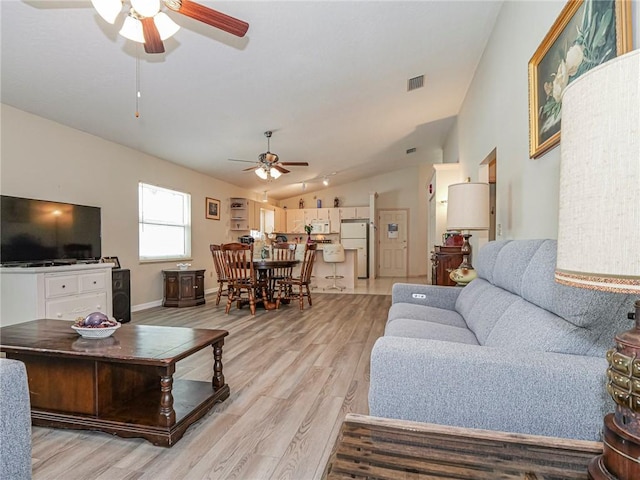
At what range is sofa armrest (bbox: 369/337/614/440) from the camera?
1.05 m

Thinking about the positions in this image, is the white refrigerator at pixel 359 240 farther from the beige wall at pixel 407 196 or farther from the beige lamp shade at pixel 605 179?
the beige lamp shade at pixel 605 179

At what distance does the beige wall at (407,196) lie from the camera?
35.0ft

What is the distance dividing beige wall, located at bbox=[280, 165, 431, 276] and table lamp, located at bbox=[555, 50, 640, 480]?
10.4 metres

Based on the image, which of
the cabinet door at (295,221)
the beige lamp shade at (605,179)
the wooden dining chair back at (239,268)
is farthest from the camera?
the cabinet door at (295,221)

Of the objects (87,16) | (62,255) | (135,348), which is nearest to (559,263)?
(135,348)

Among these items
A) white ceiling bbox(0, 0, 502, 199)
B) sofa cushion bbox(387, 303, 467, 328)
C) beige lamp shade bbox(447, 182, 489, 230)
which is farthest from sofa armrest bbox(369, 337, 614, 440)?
white ceiling bbox(0, 0, 502, 199)

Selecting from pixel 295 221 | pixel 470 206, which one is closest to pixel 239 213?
pixel 295 221

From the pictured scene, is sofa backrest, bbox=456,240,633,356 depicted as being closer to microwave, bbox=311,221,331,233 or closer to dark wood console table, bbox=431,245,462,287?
dark wood console table, bbox=431,245,462,287

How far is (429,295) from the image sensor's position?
10.2 feet

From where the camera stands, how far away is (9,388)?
100 cm

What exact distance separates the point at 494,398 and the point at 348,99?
4.29 meters

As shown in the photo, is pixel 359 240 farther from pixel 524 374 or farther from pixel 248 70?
pixel 524 374

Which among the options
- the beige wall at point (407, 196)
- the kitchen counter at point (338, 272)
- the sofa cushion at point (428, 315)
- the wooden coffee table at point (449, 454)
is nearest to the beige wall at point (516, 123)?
the sofa cushion at point (428, 315)

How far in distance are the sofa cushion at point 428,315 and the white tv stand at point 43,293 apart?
10.5 ft
